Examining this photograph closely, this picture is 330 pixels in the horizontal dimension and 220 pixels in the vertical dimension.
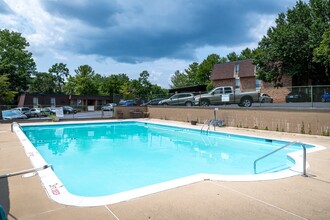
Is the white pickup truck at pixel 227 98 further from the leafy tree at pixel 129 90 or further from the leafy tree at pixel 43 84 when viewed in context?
the leafy tree at pixel 43 84

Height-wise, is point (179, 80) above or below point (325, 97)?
above

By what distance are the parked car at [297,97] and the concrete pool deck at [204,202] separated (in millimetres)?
8715

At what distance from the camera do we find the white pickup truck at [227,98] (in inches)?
628

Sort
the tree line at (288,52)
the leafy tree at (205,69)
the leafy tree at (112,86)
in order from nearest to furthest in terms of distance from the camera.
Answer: the tree line at (288,52)
the leafy tree at (205,69)
the leafy tree at (112,86)

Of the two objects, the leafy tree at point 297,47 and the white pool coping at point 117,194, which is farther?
the leafy tree at point 297,47

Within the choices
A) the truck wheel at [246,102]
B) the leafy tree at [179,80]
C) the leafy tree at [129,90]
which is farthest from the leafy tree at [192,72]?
the truck wheel at [246,102]

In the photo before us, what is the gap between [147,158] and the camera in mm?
9117

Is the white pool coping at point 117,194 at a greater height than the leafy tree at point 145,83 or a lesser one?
lesser

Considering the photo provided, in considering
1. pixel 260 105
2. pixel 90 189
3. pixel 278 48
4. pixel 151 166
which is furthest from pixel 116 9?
pixel 278 48

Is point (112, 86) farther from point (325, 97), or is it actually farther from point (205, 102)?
point (325, 97)

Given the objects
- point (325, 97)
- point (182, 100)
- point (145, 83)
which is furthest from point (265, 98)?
point (145, 83)

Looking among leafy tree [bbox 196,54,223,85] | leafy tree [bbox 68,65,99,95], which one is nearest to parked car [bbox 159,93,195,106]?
leafy tree [bbox 196,54,223,85]

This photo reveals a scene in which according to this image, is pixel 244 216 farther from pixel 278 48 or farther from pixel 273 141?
pixel 278 48

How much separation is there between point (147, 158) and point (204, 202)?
571 centimetres
